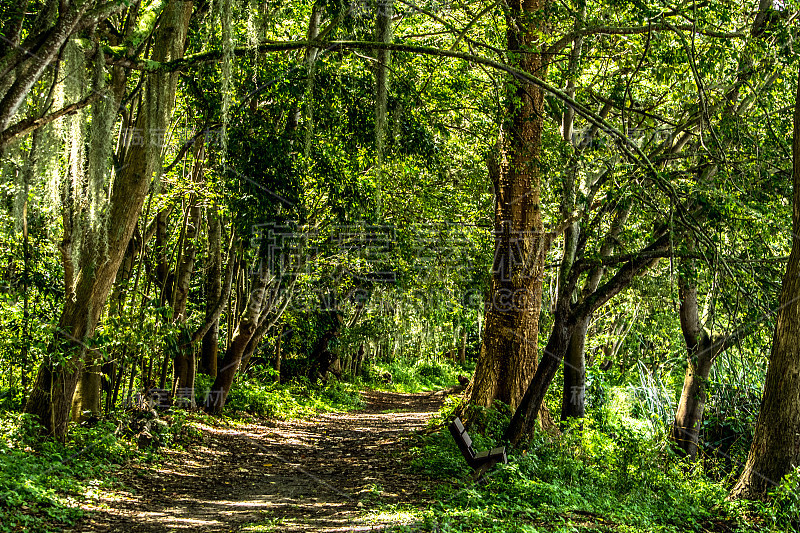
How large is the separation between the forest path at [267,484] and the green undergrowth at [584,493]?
0.51 m

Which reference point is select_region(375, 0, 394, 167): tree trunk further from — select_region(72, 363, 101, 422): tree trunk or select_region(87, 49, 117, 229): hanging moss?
select_region(72, 363, 101, 422): tree trunk

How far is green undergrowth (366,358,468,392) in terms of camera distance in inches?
1057

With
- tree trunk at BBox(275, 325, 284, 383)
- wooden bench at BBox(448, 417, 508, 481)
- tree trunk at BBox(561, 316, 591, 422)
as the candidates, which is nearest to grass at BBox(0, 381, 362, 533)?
wooden bench at BBox(448, 417, 508, 481)

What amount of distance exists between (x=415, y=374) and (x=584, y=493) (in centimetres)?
2409

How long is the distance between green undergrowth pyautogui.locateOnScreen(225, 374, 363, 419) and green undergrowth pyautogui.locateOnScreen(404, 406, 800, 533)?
5.48 metres

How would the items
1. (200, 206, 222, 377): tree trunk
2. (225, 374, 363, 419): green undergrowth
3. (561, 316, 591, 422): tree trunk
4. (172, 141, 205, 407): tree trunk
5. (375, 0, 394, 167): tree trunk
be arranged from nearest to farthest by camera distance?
(375, 0, 394, 167): tree trunk → (172, 141, 205, 407): tree trunk → (561, 316, 591, 422): tree trunk → (200, 206, 222, 377): tree trunk → (225, 374, 363, 419): green undergrowth

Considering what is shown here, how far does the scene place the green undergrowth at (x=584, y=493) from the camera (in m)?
5.49

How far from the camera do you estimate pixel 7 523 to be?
490 cm

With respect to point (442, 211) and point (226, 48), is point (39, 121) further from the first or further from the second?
point (442, 211)

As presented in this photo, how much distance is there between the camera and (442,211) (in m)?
12.7

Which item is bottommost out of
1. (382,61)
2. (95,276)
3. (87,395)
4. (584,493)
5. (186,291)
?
(584,493)

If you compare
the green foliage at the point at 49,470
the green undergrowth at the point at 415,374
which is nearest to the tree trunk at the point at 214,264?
the green foliage at the point at 49,470

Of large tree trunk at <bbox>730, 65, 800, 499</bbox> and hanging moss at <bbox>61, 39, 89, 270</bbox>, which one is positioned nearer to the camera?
hanging moss at <bbox>61, 39, 89, 270</bbox>

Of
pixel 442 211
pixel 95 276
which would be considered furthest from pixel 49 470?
pixel 442 211
